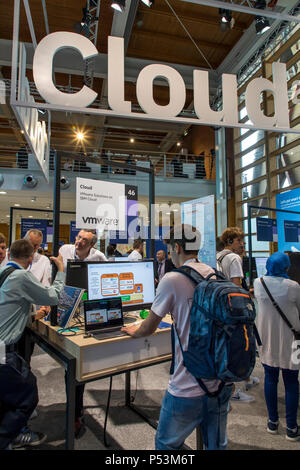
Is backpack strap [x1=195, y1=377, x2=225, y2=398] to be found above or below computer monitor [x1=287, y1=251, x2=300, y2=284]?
below

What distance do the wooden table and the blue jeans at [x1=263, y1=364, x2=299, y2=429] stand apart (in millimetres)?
922

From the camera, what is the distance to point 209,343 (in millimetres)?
1263

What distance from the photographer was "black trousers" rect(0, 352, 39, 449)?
5.57ft

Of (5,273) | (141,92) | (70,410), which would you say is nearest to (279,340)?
(70,410)

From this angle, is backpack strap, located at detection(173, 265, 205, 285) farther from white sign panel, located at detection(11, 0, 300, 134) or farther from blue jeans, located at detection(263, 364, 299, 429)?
blue jeans, located at detection(263, 364, 299, 429)

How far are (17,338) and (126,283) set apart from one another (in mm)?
785

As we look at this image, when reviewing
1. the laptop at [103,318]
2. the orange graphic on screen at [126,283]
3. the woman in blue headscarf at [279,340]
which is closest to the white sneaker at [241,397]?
the woman in blue headscarf at [279,340]

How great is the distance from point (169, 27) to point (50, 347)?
308 inches

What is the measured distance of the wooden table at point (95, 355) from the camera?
160cm

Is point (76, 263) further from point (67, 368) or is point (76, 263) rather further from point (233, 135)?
point (233, 135)

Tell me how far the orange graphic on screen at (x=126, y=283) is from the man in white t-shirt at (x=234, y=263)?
1280 mm

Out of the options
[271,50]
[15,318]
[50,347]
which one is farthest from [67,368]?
[271,50]

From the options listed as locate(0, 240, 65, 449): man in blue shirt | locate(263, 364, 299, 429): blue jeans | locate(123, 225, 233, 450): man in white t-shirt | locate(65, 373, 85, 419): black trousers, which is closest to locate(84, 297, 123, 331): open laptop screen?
locate(0, 240, 65, 449): man in blue shirt

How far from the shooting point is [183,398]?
134cm
